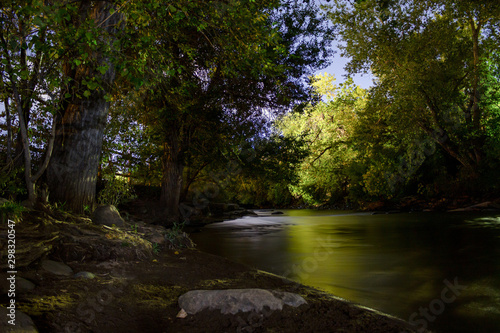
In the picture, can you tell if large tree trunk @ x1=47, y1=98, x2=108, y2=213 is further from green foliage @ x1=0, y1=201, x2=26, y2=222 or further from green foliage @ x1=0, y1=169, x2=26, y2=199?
green foliage @ x1=0, y1=201, x2=26, y2=222

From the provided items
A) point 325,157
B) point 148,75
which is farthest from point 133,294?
point 325,157

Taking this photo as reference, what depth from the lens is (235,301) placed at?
3.58 meters

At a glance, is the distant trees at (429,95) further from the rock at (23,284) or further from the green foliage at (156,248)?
the rock at (23,284)

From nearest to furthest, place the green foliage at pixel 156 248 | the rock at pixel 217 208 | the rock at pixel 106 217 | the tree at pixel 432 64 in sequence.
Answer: the green foliage at pixel 156 248
the rock at pixel 106 217
the tree at pixel 432 64
the rock at pixel 217 208

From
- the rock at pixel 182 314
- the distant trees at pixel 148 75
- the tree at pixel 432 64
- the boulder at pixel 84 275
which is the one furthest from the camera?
the tree at pixel 432 64

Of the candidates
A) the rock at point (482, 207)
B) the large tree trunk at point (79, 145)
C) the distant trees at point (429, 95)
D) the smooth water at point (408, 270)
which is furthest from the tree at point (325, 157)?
the large tree trunk at point (79, 145)

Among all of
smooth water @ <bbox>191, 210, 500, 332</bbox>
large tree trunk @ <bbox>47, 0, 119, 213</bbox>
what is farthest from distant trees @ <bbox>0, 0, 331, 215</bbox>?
smooth water @ <bbox>191, 210, 500, 332</bbox>

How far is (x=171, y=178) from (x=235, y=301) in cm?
1228

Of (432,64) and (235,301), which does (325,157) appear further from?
(235,301)

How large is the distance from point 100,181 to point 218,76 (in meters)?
6.27

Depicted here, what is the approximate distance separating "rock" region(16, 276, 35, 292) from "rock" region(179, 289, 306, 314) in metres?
1.57

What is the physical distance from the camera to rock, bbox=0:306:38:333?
8.30 feet

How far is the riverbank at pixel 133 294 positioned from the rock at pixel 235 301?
80 millimetres

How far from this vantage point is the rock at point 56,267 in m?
→ 4.24
